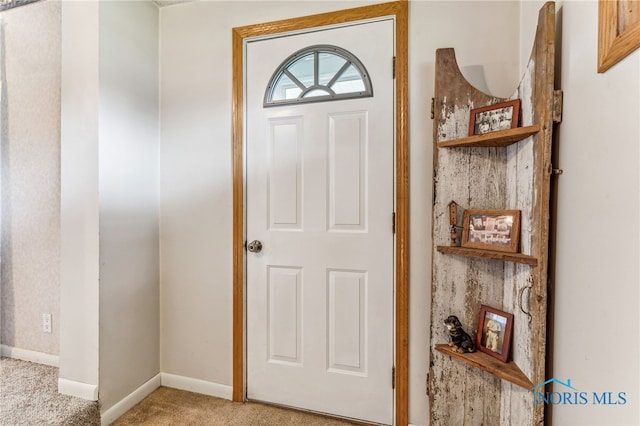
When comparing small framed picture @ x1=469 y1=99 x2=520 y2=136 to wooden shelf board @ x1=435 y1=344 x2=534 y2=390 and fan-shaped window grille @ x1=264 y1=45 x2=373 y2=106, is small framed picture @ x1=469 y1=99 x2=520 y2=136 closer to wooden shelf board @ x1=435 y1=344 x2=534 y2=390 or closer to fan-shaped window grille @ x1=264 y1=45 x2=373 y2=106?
fan-shaped window grille @ x1=264 y1=45 x2=373 y2=106

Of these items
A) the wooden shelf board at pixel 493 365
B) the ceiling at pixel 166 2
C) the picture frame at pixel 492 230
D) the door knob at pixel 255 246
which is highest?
the ceiling at pixel 166 2

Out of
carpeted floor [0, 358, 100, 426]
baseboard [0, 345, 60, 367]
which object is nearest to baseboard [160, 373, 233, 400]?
carpeted floor [0, 358, 100, 426]

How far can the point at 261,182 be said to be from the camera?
1.93m

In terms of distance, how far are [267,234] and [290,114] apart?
2.27 feet

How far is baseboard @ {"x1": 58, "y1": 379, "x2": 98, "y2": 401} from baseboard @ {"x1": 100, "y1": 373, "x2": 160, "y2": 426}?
119mm

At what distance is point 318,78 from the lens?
6.05 ft

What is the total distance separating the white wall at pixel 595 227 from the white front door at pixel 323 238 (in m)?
0.75

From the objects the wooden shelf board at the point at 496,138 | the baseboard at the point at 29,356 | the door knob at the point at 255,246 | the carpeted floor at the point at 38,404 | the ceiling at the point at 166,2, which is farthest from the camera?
the baseboard at the point at 29,356

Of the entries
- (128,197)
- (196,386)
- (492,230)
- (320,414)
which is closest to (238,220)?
(128,197)

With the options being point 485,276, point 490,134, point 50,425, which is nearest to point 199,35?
point 490,134

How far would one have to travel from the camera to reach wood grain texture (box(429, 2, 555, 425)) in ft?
4.20

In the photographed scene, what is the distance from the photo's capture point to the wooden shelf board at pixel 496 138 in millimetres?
1192

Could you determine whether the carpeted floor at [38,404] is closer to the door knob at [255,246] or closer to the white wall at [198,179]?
the white wall at [198,179]

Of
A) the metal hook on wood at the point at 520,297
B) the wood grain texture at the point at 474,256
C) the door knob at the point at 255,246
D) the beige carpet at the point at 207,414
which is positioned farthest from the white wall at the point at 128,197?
the metal hook on wood at the point at 520,297
